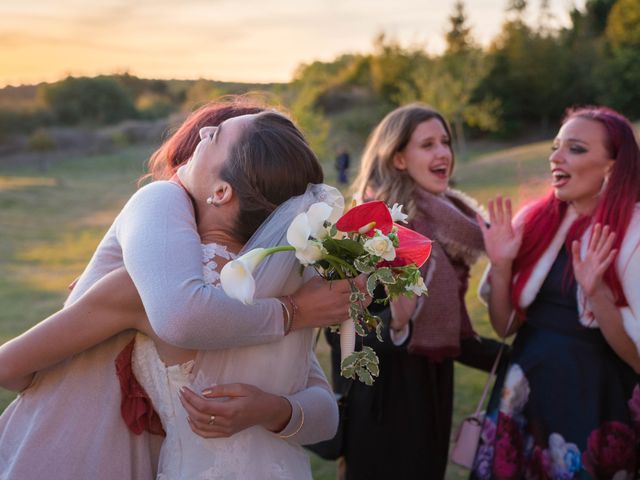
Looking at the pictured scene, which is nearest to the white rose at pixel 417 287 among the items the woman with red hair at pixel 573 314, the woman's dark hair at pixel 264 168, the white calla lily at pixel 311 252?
the white calla lily at pixel 311 252

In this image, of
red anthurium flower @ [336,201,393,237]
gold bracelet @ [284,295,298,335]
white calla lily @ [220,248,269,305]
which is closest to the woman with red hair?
red anthurium flower @ [336,201,393,237]

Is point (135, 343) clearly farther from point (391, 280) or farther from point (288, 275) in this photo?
point (391, 280)

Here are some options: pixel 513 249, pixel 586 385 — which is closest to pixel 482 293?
pixel 513 249

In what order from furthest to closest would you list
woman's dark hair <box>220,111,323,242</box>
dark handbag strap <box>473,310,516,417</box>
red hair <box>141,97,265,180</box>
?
dark handbag strap <box>473,310,516,417</box> → red hair <box>141,97,265,180</box> → woman's dark hair <box>220,111,323,242</box>

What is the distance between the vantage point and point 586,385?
10.8 feet

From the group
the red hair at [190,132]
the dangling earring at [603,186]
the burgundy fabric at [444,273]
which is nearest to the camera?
the red hair at [190,132]

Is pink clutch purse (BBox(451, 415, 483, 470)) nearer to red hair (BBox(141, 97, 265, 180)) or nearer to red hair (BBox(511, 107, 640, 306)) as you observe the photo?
red hair (BBox(511, 107, 640, 306))

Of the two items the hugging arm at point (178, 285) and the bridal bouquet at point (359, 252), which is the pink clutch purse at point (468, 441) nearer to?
the bridal bouquet at point (359, 252)

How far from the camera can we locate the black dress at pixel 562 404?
328 centimetres

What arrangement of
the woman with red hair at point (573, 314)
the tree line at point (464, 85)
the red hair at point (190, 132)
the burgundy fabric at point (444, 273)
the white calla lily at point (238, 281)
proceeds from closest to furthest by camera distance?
the white calla lily at point (238, 281)
the red hair at point (190, 132)
the woman with red hair at point (573, 314)
the burgundy fabric at point (444, 273)
the tree line at point (464, 85)

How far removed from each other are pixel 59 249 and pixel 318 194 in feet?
53.4

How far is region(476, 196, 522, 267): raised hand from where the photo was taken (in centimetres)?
351

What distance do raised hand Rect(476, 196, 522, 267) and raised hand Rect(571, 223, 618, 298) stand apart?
374 mm

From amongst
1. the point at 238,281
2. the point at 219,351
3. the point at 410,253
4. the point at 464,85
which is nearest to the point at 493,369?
the point at 410,253
